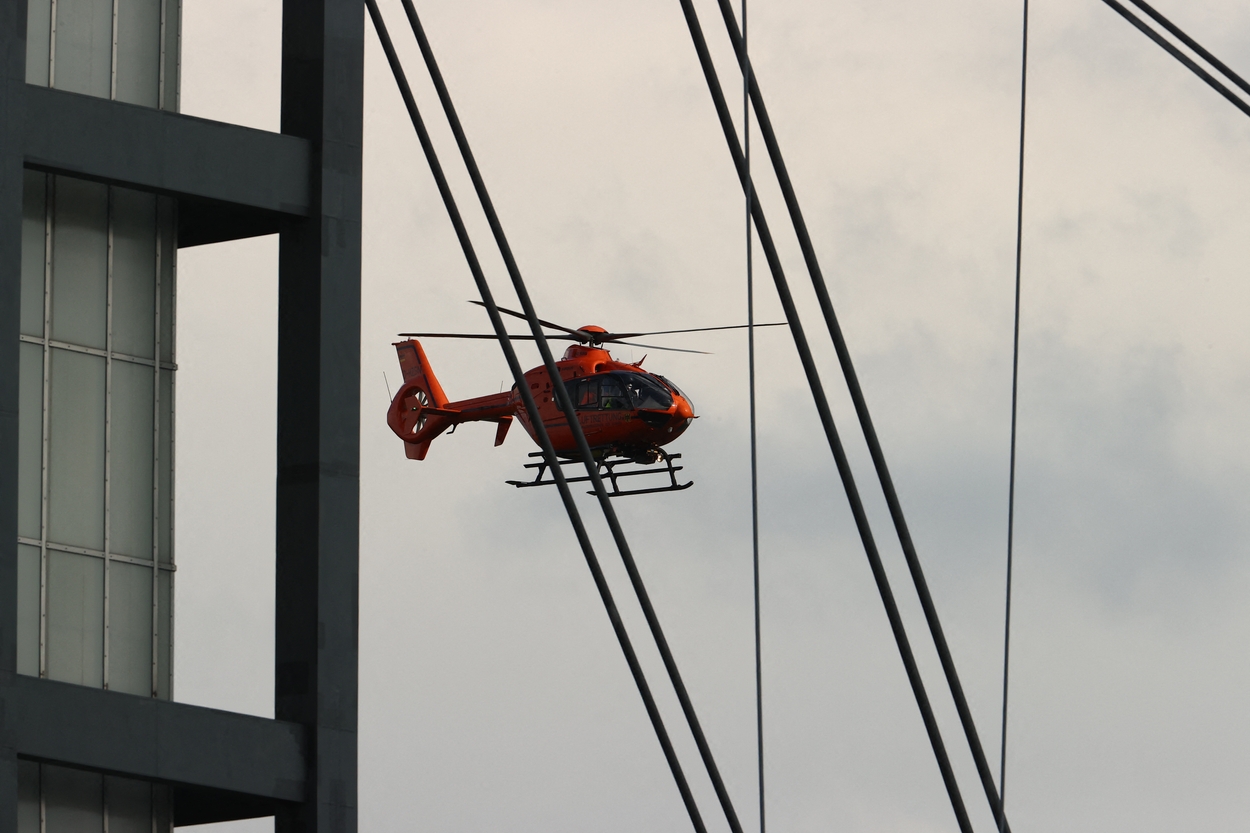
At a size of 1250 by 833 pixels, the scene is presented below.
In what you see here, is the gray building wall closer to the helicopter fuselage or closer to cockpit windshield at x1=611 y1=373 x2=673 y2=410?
the helicopter fuselage

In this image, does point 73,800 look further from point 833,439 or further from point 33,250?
point 833,439

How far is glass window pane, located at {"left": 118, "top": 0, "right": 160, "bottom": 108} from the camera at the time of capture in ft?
55.4

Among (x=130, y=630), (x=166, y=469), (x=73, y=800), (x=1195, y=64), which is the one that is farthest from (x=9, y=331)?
(x=1195, y=64)

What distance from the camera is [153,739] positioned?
15656mm

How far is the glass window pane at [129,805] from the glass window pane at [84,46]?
4598 millimetres

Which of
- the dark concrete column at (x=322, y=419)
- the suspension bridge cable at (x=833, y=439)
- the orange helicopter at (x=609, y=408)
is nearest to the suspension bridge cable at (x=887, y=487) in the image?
the suspension bridge cable at (x=833, y=439)

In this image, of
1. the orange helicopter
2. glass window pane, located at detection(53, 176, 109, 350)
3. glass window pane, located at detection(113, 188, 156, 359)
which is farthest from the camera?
the orange helicopter

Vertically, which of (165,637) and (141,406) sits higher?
(141,406)

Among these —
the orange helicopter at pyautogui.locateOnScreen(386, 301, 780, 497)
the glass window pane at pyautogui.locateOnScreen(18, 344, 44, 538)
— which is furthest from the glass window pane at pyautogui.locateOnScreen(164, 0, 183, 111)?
the orange helicopter at pyautogui.locateOnScreen(386, 301, 780, 497)

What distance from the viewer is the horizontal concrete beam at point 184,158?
16.0 metres

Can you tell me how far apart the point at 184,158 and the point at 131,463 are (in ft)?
6.76

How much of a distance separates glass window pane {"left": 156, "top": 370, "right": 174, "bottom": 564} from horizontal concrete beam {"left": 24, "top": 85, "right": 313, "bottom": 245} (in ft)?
3.91

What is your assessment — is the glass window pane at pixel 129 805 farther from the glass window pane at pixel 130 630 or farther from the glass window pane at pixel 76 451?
the glass window pane at pixel 76 451

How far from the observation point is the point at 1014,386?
46.9 feet
